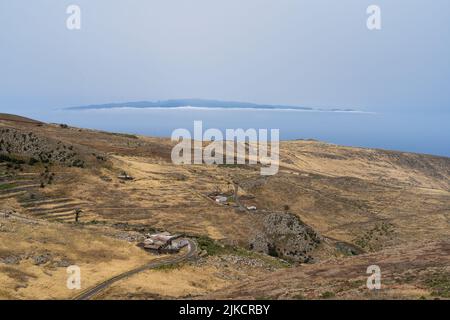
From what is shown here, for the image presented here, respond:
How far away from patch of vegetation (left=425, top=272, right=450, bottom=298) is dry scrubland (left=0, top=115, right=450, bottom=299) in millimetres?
133

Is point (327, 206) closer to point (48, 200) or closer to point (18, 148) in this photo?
point (48, 200)

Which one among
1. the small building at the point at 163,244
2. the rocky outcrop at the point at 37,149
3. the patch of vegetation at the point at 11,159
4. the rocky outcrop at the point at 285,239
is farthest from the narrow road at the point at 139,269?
the patch of vegetation at the point at 11,159

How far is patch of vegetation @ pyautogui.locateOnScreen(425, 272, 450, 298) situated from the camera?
27.3m

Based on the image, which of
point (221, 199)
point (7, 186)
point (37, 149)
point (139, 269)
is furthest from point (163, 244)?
point (37, 149)

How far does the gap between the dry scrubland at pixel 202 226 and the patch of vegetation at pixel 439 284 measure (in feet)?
0.44

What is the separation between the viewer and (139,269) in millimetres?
46594

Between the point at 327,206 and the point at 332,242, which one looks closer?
the point at 332,242

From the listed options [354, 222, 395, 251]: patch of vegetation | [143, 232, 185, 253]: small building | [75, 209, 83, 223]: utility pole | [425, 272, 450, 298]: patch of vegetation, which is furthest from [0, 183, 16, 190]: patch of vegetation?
[425, 272, 450, 298]: patch of vegetation

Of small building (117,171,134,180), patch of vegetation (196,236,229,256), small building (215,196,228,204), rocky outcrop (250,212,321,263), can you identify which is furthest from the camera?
small building (117,171,134,180)

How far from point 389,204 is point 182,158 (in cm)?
5581

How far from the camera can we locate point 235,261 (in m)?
54.5

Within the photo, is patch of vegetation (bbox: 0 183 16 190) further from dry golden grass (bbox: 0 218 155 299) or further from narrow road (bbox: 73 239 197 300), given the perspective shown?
narrow road (bbox: 73 239 197 300)

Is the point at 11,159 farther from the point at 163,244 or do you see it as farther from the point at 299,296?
the point at 299,296
